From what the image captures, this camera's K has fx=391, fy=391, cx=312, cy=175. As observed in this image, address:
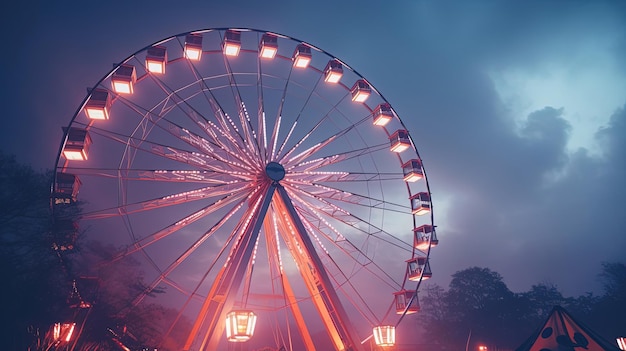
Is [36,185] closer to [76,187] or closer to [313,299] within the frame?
[76,187]

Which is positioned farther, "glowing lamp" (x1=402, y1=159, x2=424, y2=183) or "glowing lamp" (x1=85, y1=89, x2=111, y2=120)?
"glowing lamp" (x1=402, y1=159, x2=424, y2=183)

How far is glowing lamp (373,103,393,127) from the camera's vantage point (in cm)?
1794

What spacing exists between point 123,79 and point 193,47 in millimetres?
3114

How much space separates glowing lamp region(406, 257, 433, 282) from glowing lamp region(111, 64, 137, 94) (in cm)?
1317

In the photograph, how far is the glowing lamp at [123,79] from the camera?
13.7 m

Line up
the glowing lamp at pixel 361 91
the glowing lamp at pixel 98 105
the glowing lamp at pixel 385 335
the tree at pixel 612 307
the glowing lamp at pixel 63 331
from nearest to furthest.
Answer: the glowing lamp at pixel 63 331 < the glowing lamp at pixel 98 105 < the glowing lamp at pixel 385 335 < the glowing lamp at pixel 361 91 < the tree at pixel 612 307

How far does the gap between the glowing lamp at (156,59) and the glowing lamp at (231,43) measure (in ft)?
8.45

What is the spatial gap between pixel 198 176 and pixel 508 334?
46.6 m

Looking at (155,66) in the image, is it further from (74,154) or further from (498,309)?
(498,309)

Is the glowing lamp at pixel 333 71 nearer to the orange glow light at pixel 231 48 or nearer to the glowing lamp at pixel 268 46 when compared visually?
the glowing lamp at pixel 268 46

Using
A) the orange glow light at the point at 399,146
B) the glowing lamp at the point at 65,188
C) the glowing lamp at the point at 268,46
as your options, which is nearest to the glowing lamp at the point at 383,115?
the orange glow light at the point at 399,146

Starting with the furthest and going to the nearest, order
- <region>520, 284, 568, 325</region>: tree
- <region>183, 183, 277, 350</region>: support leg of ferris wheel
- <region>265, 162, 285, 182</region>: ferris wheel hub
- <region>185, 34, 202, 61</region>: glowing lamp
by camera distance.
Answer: <region>520, 284, 568, 325</region>: tree, <region>185, 34, 202, 61</region>: glowing lamp, <region>265, 162, 285, 182</region>: ferris wheel hub, <region>183, 183, 277, 350</region>: support leg of ferris wheel

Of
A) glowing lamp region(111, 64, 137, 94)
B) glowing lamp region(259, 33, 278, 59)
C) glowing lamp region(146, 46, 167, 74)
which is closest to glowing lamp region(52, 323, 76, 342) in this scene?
glowing lamp region(111, 64, 137, 94)

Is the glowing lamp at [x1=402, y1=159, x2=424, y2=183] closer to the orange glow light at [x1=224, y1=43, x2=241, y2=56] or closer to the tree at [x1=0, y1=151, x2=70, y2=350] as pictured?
the orange glow light at [x1=224, y1=43, x2=241, y2=56]
